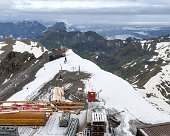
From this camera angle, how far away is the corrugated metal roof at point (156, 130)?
2622 centimetres

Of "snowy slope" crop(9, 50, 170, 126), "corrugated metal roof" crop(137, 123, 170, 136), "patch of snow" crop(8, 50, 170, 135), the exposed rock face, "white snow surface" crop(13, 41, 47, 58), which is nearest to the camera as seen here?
"corrugated metal roof" crop(137, 123, 170, 136)

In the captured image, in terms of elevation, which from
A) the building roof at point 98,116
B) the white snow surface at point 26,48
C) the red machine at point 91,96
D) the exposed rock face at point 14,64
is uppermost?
the building roof at point 98,116

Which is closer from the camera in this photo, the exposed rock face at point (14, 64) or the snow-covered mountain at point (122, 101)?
the snow-covered mountain at point (122, 101)

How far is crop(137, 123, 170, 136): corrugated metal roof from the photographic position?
2622cm

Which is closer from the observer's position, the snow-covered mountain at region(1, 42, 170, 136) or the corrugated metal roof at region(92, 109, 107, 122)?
the corrugated metal roof at region(92, 109, 107, 122)

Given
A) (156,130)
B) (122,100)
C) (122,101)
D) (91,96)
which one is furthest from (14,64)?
(156,130)

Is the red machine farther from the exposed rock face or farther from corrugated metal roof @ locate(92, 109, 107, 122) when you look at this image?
the exposed rock face

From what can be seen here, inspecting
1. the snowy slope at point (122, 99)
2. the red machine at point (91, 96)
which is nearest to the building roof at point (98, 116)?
the red machine at point (91, 96)

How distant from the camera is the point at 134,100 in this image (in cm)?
3934

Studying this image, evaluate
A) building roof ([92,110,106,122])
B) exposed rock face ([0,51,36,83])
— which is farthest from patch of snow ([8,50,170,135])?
exposed rock face ([0,51,36,83])

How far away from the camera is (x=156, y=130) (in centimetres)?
2675

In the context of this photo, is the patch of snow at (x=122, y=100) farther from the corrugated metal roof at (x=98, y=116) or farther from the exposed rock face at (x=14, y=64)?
the exposed rock face at (x=14, y=64)

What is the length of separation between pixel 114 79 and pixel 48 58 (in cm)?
2992

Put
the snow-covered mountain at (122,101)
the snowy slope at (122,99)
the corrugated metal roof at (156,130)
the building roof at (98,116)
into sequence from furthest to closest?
the snowy slope at (122,99) → the snow-covered mountain at (122,101) → the corrugated metal roof at (156,130) → the building roof at (98,116)
